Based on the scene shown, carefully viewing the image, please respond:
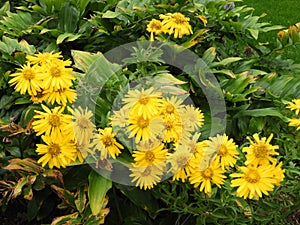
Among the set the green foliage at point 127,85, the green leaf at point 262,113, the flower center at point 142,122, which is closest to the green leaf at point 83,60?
the green foliage at point 127,85

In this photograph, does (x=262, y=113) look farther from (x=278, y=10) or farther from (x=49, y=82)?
(x=278, y=10)

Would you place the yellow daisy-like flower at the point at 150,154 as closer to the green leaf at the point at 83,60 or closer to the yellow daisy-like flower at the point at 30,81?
the yellow daisy-like flower at the point at 30,81

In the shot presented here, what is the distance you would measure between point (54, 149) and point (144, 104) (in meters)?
A: 0.36

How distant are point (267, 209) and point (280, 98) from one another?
2.25ft

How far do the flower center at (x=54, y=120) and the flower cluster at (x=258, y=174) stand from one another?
615 millimetres

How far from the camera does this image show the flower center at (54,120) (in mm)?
1933

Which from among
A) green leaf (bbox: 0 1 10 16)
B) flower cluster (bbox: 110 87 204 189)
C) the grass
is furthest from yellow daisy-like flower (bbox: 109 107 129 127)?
the grass

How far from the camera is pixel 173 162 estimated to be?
6.34 feet

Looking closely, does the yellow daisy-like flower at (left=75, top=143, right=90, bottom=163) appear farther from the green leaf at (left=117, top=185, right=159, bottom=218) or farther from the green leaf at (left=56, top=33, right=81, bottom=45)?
the green leaf at (left=56, top=33, right=81, bottom=45)

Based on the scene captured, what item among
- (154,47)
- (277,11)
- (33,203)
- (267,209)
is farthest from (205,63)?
(277,11)

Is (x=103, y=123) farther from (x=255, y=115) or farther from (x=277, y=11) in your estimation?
(x=277, y=11)

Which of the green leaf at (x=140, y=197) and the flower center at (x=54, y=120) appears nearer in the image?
the flower center at (x=54, y=120)

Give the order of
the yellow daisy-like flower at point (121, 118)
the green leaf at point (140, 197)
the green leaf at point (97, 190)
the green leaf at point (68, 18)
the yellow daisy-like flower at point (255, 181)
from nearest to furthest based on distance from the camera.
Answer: the yellow daisy-like flower at point (255, 181), the yellow daisy-like flower at point (121, 118), the green leaf at point (97, 190), the green leaf at point (140, 197), the green leaf at point (68, 18)

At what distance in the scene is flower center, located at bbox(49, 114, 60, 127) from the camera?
1933 millimetres
